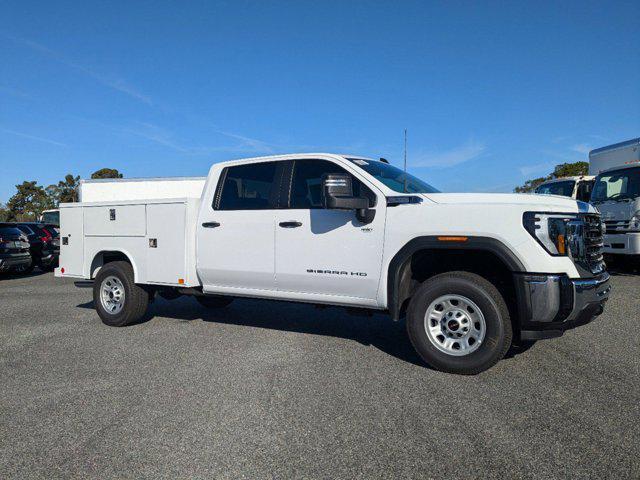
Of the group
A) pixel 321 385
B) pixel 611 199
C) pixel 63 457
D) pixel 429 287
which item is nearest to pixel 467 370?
pixel 429 287

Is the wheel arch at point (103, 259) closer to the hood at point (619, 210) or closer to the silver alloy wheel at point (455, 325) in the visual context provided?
the silver alloy wheel at point (455, 325)

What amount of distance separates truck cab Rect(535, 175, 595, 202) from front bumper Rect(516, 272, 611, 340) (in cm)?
925

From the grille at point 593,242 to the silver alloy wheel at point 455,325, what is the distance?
3.65ft

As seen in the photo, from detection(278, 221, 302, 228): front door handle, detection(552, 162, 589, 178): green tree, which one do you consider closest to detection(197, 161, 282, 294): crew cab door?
detection(278, 221, 302, 228): front door handle

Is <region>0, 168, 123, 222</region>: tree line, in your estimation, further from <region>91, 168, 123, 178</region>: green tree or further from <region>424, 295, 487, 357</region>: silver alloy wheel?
<region>424, 295, 487, 357</region>: silver alloy wheel

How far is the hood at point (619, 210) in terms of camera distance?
1039 centimetres

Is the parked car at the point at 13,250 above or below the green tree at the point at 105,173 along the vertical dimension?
below

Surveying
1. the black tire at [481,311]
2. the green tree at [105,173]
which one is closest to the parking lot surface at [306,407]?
the black tire at [481,311]

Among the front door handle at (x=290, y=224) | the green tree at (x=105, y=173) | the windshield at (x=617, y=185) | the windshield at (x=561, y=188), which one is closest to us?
the front door handle at (x=290, y=224)

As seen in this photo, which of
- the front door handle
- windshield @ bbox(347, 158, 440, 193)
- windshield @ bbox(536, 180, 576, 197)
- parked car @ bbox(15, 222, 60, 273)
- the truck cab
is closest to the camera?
windshield @ bbox(347, 158, 440, 193)

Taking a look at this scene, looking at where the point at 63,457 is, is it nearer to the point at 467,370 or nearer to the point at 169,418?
the point at 169,418

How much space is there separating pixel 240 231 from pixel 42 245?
12206mm

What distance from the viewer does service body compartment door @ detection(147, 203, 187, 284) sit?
601cm

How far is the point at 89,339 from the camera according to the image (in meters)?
5.92
